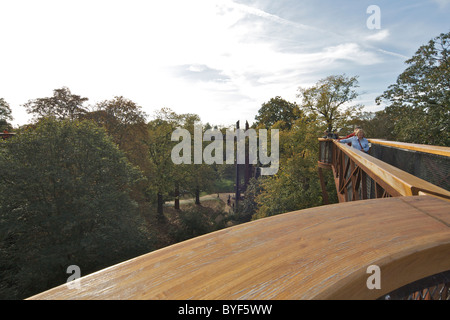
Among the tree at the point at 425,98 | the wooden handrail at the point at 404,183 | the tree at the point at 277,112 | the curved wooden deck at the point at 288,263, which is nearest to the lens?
the curved wooden deck at the point at 288,263

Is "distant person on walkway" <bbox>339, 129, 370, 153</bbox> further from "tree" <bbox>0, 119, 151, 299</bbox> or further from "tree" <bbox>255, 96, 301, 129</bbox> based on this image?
"tree" <bbox>255, 96, 301, 129</bbox>

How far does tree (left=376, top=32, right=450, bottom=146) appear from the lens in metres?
10.9

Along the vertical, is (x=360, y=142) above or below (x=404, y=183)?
above

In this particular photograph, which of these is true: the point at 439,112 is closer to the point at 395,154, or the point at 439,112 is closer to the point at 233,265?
the point at 395,154

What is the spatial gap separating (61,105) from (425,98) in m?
25.6

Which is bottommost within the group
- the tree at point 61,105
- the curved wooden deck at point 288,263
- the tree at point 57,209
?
the tree at point 57,209

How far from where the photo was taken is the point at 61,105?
2081cm

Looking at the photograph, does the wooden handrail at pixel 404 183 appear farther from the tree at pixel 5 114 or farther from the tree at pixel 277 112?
the tree at pixel 5 114

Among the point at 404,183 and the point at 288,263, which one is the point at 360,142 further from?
the point at 288,263

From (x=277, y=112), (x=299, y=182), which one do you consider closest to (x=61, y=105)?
(x=299, y=182)

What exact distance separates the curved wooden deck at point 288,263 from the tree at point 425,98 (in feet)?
42.0

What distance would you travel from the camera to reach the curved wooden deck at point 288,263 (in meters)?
0.77

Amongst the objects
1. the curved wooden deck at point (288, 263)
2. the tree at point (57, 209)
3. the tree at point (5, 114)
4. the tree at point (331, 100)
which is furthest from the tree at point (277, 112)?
the curved wooden deck at point (288, 263)

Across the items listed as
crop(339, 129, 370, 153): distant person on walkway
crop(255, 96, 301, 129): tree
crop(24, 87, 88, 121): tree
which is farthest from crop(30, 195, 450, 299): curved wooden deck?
crop(255, 96, 301, 129): tree
